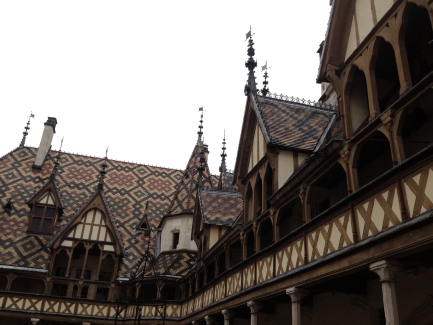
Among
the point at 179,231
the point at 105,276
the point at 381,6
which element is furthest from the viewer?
the point at 179,231

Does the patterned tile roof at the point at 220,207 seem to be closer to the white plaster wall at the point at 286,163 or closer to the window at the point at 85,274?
the white plaster wall at the point at 286,163

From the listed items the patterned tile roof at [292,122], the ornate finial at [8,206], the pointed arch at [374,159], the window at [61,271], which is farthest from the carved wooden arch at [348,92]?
the ornate finial at [8,206]

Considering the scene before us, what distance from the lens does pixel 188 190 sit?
31906 mm

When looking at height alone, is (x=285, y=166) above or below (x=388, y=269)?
above

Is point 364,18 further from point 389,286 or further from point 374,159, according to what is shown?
point 389,286

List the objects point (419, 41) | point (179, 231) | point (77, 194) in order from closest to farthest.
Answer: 1. point (419, 41)
2. point (179, 231)
3. point (77, 194)

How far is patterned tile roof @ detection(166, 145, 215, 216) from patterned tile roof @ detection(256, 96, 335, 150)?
14.7 meters

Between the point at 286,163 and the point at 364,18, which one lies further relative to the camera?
the point at 286,163

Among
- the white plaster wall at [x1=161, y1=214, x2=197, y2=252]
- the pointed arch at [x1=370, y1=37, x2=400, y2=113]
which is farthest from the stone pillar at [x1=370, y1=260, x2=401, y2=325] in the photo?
the white plaster wall at [x1=161, y1=214, x2=197, y2=252]

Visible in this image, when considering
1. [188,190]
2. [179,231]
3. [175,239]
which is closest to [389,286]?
[179,231]

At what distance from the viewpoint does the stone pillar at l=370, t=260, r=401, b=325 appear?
6453mm

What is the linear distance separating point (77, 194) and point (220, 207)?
14.8 m

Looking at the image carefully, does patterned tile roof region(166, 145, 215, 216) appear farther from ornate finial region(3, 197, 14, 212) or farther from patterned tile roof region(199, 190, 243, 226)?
ornate finial region(3, 197, 14, 212)

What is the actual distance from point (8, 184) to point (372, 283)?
28.8m
